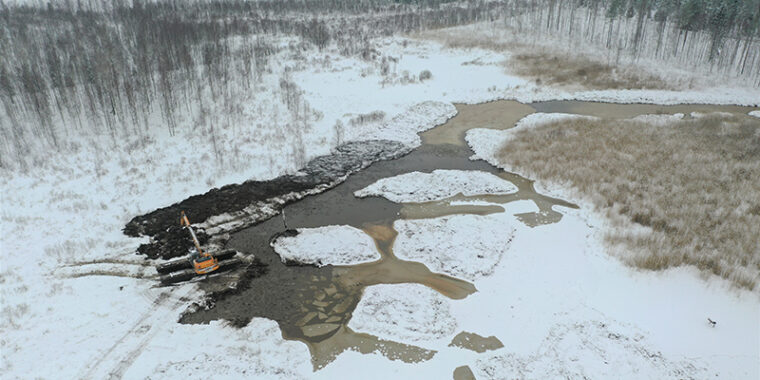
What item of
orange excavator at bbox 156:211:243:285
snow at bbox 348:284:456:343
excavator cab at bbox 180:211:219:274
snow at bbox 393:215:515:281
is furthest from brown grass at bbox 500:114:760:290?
excavator cab at bbox 180:211:219:274

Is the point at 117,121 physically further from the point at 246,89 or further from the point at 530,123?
the point at 530,123

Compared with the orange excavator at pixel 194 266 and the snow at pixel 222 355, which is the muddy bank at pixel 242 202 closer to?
the orange excavator at pixel 194 266

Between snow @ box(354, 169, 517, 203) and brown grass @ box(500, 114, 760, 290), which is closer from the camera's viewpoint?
brown grass @ box(500, 114, 760, 290)

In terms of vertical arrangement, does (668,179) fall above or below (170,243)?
above

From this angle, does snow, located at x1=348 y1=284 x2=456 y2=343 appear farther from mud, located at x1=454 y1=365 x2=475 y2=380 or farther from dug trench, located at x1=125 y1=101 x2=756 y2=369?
mud, located at x1=454 y1=365 x2=475 y2=380

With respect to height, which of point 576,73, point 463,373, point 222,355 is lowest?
point 463,373

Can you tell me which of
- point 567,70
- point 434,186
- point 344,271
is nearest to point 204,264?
point 344,271

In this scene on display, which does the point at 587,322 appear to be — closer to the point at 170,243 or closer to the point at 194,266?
the point at 194,266
